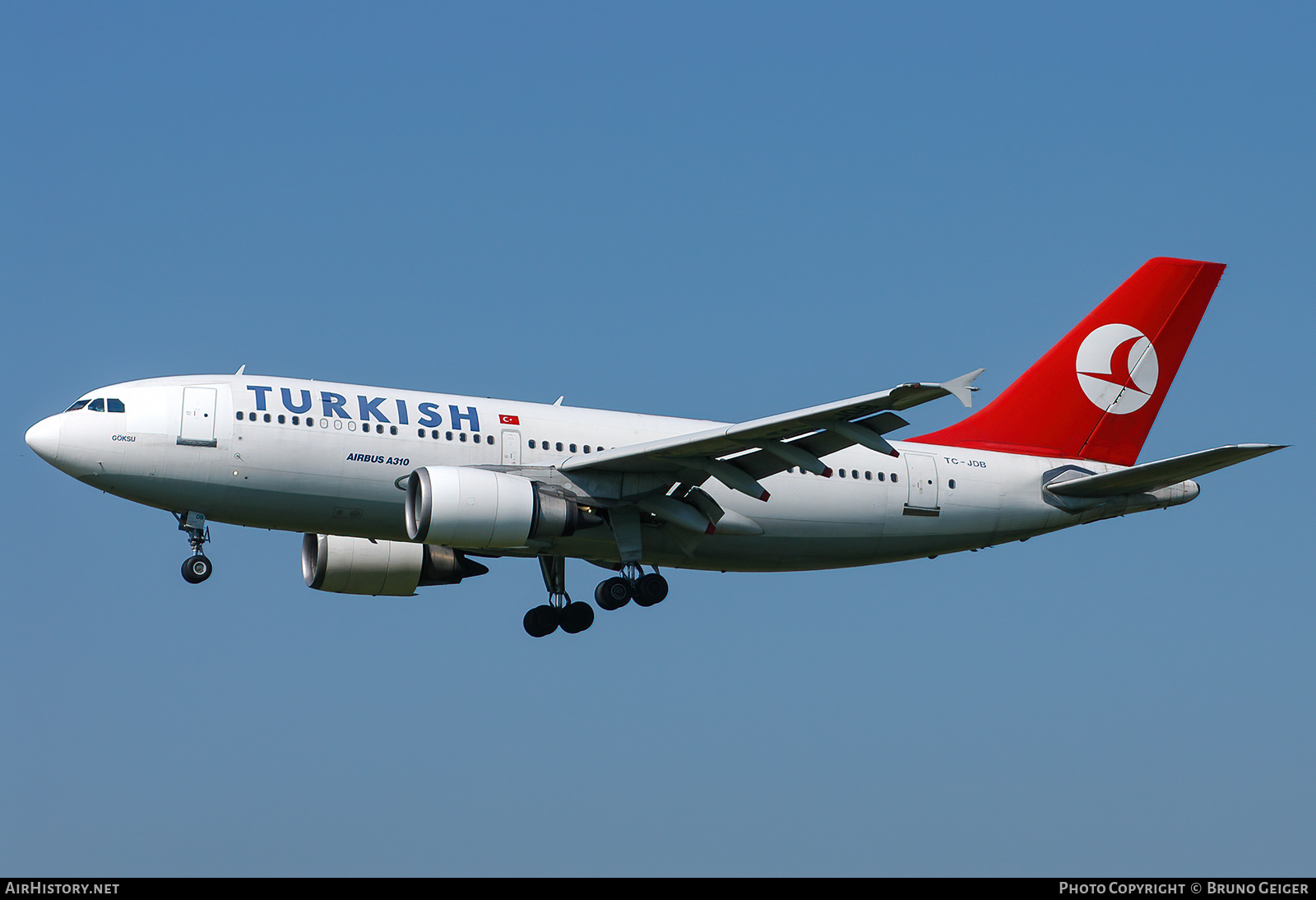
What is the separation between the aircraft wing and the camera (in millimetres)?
27984

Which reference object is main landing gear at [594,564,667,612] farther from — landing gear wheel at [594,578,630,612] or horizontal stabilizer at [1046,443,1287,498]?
A: horizontal stabilizer at [1046,443,1287,498]

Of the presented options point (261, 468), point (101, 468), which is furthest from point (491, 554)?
point (101, 468)

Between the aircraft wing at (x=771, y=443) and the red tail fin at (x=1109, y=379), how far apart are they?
6.27 meters

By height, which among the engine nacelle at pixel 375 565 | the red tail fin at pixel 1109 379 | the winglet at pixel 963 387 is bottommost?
the winglet at pixel 963 387

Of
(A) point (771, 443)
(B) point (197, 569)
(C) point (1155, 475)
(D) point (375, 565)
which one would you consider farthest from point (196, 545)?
(C) point (1155, 475)

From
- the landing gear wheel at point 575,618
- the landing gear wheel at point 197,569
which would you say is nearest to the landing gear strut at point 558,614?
the landing gear wheel at point 575,618

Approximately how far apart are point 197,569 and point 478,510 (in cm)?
554

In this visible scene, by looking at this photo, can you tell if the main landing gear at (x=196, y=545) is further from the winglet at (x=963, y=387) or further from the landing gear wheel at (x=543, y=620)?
the winglet at (x=963, y=387)

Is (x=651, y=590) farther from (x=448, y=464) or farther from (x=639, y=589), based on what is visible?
(x=448, y=464)

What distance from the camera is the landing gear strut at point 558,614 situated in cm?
3547

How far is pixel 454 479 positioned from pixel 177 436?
204 inches

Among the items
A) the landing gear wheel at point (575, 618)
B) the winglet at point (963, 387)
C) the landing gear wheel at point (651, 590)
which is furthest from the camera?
the landing gear wheel at point (575, 618)

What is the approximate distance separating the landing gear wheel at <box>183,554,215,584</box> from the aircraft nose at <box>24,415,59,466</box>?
305cm

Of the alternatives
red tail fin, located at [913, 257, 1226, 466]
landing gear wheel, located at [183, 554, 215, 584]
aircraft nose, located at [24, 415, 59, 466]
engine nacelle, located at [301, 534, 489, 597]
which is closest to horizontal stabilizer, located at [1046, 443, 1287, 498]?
red tail fin, located at [913, 257, 1226, 466]
